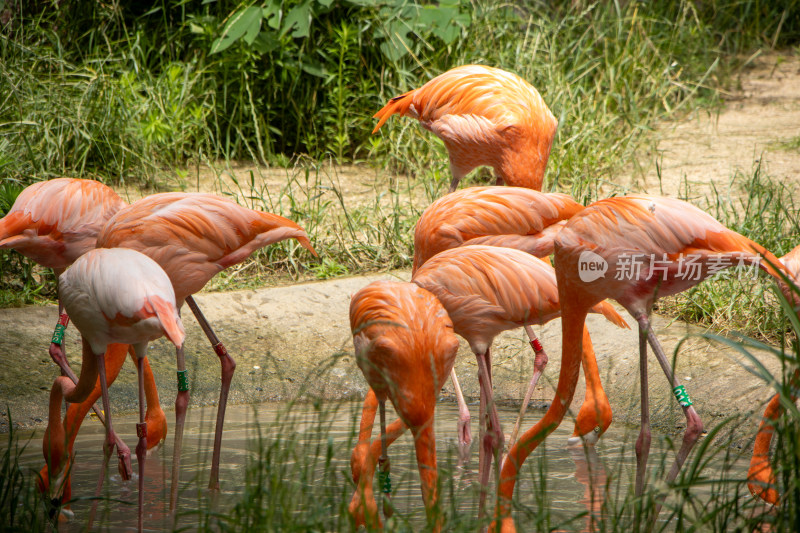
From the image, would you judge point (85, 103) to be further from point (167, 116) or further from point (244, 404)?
point (244, 404)

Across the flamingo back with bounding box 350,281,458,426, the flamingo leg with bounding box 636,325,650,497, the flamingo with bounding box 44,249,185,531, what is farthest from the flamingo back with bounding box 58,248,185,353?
the flamingo leg with bounding box 636,325,650,497

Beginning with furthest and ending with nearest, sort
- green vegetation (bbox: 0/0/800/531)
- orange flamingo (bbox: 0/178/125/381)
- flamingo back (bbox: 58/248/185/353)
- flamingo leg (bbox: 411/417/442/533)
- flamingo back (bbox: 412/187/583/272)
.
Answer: green vegetation (bbox: 0/0/800/531) < orange flamingo (bbox: 0/178/125/381) < flamingo back (bbox: 412/187/583/272) < flamingo back (bbox: 58/248/185/353) < flamingo leg (bbox: 411/417/442/533)

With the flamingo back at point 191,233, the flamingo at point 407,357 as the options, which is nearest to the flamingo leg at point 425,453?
the flamingo at point 407,357

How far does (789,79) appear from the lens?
7176 mm

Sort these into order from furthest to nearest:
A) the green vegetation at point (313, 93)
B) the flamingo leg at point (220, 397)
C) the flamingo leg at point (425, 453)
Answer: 1. the green vegetation at point (313, 93)
2. the flamingo leg at point (220, 397)
3. the flamingo leg at point (425, 453)

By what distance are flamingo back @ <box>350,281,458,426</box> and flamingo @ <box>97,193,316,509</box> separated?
0.58 metres

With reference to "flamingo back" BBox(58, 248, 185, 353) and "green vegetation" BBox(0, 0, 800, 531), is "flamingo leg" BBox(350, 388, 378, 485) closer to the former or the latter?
"flamingo back" BBox(58, 248, 185, 353)

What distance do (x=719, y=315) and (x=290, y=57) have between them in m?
3.49

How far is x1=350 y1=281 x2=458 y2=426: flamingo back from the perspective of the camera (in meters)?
2.25

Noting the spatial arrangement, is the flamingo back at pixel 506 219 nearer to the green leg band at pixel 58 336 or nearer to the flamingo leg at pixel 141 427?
the flamingo leg at pixel 141 427

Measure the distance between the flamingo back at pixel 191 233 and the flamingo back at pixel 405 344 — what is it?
0.57 meters

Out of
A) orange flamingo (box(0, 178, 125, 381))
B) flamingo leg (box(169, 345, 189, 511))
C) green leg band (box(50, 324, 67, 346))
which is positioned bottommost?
flamingo leg (box(169, 345, 189, 511))

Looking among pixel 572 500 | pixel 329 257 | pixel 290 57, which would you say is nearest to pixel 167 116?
pixel 290 57

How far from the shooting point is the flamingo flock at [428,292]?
2.34 meters
